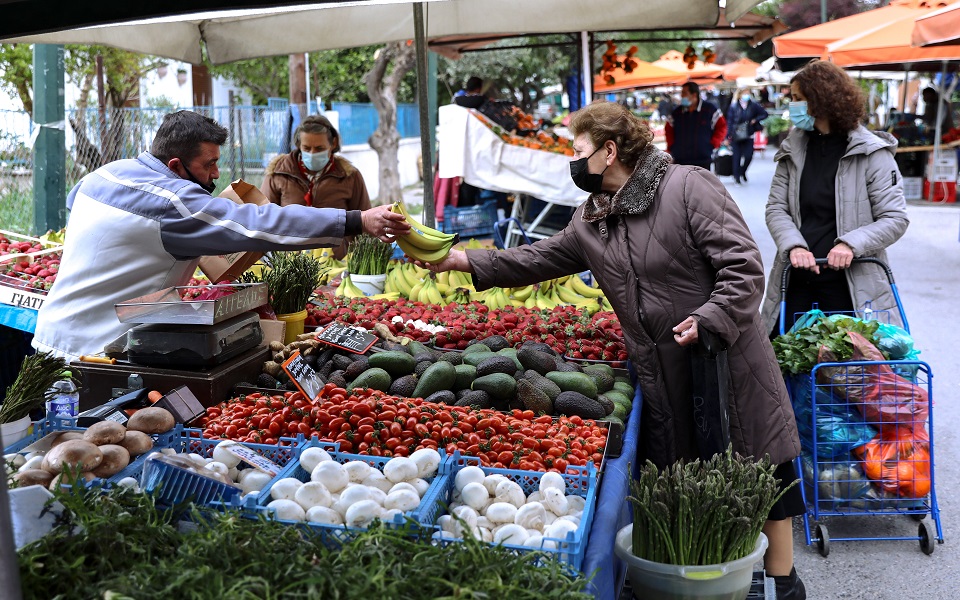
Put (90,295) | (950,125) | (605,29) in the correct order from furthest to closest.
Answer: (950,125)
(605,29)
(90,295)

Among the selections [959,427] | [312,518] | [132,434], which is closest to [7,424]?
[132,434]

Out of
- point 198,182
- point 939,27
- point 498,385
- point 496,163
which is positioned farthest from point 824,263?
point 939,27

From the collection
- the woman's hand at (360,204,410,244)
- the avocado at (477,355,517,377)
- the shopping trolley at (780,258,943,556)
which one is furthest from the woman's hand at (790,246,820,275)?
the woman's hand at (360,204,410,244)

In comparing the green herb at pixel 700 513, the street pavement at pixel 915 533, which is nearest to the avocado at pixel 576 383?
the green herb at pixel 700 513

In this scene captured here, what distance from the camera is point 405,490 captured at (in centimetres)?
261

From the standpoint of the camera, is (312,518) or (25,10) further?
(312,518)

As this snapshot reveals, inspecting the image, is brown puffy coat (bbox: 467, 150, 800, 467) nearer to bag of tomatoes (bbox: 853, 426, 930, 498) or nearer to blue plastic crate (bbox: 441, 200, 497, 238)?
bag of tomatoes (bbox: 853, 426, 930, 498)

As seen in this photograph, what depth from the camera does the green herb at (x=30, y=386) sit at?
3201 millimetres

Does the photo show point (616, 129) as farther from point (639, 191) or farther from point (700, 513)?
point (700, 513)

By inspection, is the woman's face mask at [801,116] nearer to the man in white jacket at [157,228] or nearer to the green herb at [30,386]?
the man in white jacket at [157,228]

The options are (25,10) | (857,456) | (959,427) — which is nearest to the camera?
(25,10)

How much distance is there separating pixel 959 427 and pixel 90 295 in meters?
5.74

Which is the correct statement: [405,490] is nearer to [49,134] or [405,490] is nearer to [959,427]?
[959,427]

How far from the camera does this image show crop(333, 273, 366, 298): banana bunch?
20.9 ft
